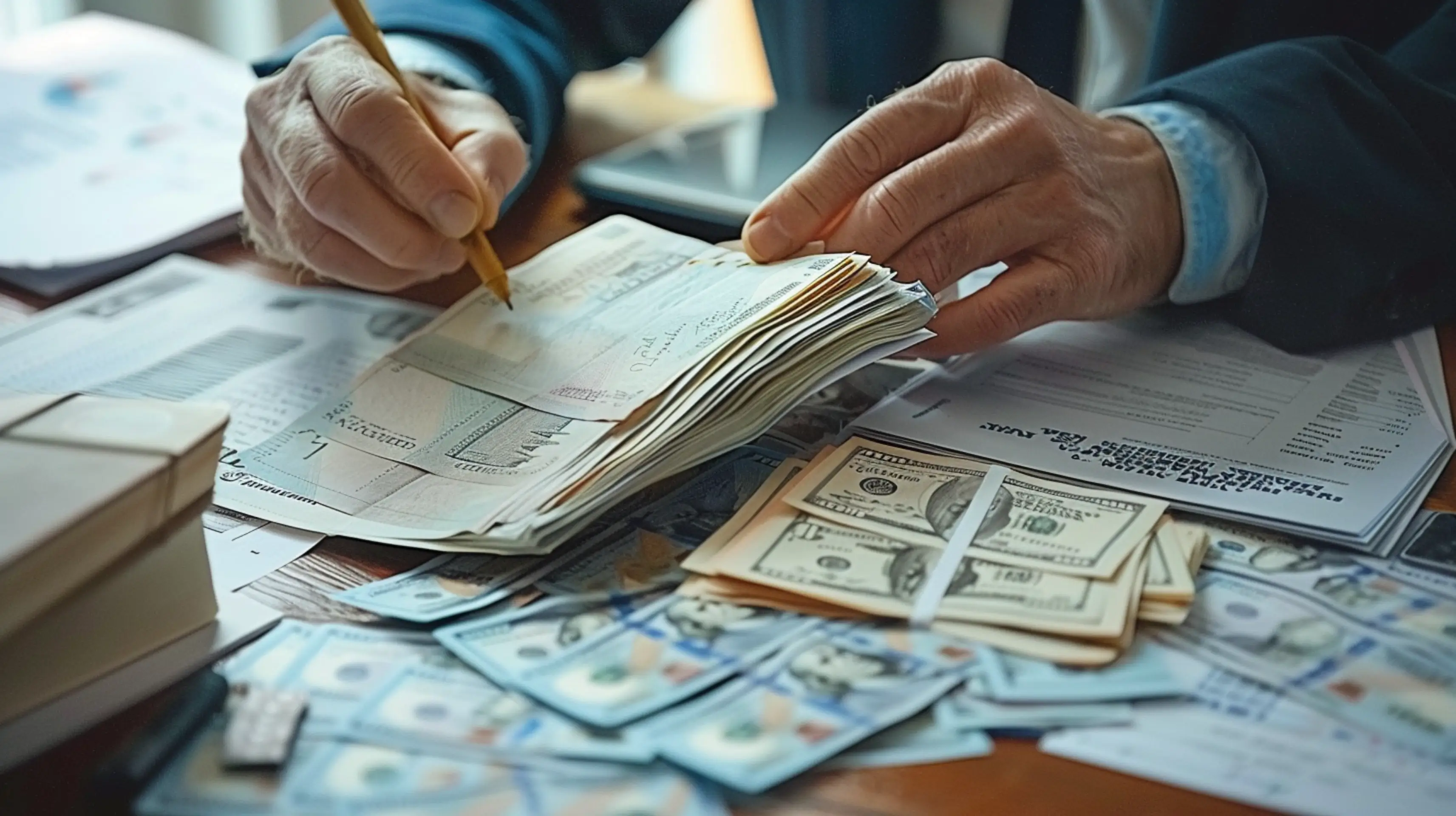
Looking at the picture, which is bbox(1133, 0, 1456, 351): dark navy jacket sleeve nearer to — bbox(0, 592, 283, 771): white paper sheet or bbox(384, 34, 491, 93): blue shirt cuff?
bbox(384, 34, 491, 93): blue shirt cuff

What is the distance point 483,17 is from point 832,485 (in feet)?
2.19

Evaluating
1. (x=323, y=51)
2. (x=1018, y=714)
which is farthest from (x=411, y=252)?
(x=1018, y=714)

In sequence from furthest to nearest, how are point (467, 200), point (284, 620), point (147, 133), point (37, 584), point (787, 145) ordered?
point (147, 133), point (787, 145), point (467, 200), point (284, 620), point (37, 584)

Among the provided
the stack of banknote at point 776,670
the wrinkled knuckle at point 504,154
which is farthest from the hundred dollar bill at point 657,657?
the wrinkled knuckle at point 504,154

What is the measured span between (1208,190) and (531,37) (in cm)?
64

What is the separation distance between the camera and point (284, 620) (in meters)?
0.59

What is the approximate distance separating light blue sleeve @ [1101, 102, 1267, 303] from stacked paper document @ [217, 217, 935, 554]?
0.22 m

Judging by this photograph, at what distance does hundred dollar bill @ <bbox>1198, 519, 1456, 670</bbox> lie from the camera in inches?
21.9

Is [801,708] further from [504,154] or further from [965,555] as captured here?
[504,154]

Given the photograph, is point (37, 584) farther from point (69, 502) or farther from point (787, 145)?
point (787, 145)

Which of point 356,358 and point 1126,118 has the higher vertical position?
point 1126,118

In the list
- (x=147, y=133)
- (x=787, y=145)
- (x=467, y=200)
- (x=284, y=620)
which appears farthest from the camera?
(x=147, y=133)

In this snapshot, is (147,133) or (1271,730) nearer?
(1271,730)

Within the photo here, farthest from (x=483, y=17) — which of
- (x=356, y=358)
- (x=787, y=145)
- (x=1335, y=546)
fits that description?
(x=1335, y=546)
